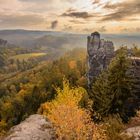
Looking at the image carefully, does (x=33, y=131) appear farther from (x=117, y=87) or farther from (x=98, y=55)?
(x=98, y=55)

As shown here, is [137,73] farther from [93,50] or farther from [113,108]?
[93,50]

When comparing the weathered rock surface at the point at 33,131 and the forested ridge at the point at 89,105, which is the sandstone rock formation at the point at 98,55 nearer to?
the forested ridge at the point at 89,105

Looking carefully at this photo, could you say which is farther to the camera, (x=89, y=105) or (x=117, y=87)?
(x=117, y=87)

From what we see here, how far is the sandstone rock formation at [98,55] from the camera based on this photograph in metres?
92.8

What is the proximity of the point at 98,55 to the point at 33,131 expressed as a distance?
56178mm

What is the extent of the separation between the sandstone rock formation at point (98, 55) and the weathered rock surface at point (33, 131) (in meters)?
46.6

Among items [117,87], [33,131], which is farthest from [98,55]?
[33,131]

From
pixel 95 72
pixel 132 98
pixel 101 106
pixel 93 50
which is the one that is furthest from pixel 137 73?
pixel 93 50

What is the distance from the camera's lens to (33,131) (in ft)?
141

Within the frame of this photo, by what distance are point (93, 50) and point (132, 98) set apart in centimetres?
3816

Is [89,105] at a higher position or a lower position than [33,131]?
higher

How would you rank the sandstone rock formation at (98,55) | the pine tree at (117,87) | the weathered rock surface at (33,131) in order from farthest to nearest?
the sandstone rock formation at (98,55)
the pine tree at (117,87)
the weathered rock surface at (33,131)

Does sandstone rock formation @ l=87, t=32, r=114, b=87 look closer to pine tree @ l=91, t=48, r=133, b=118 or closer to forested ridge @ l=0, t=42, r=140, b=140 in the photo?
forested ridge @ l=0, t=42, r=140, b=140

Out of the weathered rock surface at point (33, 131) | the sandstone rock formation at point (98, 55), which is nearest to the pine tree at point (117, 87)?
the weathered rock surface at point (33, 131)
